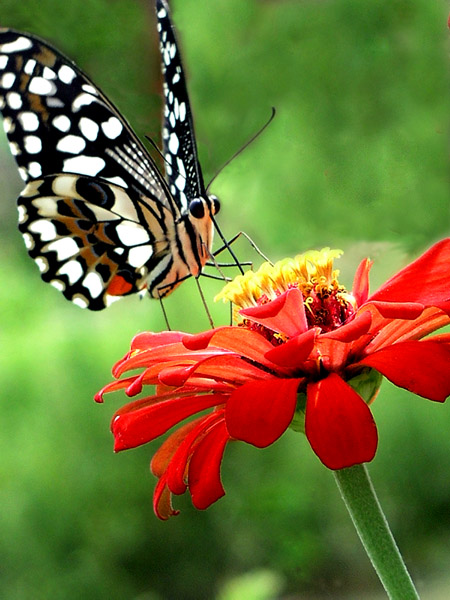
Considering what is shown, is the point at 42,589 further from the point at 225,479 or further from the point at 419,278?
the point at 419,278

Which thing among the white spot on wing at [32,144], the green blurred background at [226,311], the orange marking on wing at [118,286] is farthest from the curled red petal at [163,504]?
the green blurred background at [226,311]

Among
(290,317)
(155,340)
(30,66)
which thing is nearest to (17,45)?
(30,66)

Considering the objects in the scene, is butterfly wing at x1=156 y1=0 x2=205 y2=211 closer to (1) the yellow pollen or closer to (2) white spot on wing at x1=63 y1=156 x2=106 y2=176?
(2) white spot on wing at x1=63 y1=156 x2=106 y2=176

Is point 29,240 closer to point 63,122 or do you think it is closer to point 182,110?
point 63,122

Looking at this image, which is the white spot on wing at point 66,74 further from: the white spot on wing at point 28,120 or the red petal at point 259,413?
the red petal at point 259,413

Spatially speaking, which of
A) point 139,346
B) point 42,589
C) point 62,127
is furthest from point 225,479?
point 139,346

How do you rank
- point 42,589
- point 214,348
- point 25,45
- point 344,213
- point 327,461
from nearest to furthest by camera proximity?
point 327,461 → point 214,348 → point 25,45 → point 344,213 → point 42,589

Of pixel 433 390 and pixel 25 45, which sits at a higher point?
pixel 25 45

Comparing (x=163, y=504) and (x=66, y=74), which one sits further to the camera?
(x=66, y=74)
